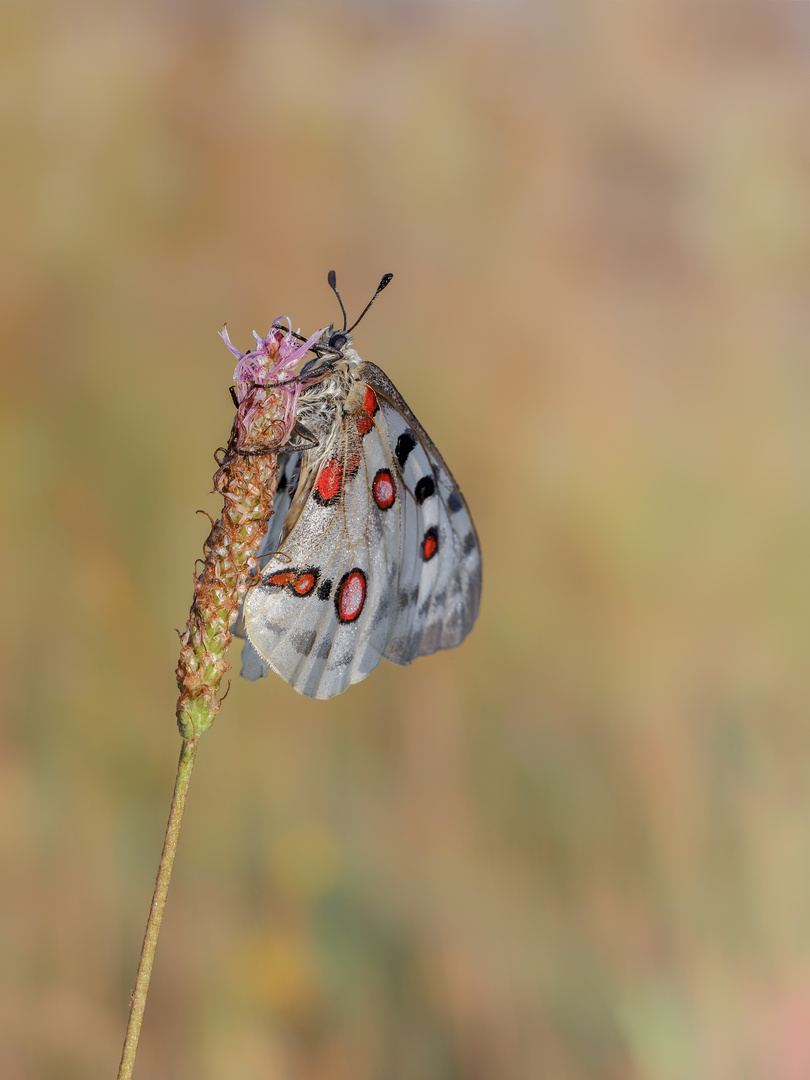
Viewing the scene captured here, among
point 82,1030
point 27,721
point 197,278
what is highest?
point 197,278

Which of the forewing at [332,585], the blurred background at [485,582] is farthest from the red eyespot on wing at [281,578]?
the blurred background at [485,582]

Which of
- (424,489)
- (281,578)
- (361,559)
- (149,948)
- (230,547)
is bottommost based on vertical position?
(149,948)

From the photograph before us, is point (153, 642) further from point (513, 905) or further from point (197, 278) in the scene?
point (197, 278)

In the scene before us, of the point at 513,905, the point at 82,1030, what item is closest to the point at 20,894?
the point at 82,1030

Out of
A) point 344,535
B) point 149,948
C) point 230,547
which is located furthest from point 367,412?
point 149,948

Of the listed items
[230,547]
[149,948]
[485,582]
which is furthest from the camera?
[485,582]

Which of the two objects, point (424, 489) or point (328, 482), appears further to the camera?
point (424, 489)

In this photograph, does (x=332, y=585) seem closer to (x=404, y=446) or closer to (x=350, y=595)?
(x=350, y=595)
